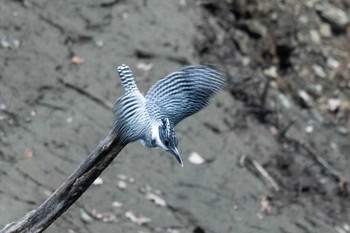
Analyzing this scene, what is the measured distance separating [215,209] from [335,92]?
1.61 metres

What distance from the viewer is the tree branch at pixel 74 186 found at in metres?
2.55

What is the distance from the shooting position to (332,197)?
481 centimetres

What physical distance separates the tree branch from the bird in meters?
0.21

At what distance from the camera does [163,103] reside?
2305 mm

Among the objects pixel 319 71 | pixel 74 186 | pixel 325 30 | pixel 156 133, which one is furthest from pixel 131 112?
pixel 325 30

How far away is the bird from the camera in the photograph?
7.44 feet

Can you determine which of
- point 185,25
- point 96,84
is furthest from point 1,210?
point 185,25

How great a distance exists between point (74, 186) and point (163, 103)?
55 centimetres

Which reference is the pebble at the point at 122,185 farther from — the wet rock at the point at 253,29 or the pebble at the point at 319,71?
the pebble at the point at 319,71

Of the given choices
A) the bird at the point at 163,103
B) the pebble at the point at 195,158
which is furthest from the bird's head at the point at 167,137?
the pebble at the point at 195,158

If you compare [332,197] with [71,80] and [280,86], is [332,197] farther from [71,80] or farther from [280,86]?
[71,80]

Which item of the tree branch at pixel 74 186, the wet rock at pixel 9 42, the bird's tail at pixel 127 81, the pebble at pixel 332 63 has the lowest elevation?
the pebble at pixel 332 63

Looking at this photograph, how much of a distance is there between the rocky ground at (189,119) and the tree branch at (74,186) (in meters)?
1.06

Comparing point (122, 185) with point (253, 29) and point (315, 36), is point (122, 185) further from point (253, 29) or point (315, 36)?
point (315, 36)
